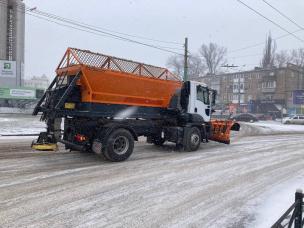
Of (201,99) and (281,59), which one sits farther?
(281,59)

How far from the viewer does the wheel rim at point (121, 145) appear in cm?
1033

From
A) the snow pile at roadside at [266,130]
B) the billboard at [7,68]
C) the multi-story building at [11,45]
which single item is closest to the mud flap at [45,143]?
the snow pile at roadside at [266,130]

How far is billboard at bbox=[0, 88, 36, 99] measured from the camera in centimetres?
5119

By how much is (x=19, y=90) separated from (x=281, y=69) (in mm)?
54566

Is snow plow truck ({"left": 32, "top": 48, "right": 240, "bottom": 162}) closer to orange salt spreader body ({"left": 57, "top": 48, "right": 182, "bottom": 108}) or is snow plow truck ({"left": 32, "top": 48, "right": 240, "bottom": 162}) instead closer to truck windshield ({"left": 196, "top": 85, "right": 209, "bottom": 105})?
orange salt spreader body ({"left": 57, "top": 48, "right": 182, "bottom": 108})

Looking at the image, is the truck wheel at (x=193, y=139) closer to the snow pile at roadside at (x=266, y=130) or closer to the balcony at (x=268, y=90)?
the snow pile at roadside at (x=266, y=130)


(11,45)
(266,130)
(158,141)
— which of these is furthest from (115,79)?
(11,45)

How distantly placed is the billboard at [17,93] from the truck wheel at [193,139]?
44626mm

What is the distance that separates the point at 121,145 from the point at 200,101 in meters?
4.48

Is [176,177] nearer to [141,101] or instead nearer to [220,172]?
[220,172]

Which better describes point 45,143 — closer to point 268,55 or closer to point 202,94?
point 202,94

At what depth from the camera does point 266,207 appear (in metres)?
6.14

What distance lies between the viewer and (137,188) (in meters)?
7.19

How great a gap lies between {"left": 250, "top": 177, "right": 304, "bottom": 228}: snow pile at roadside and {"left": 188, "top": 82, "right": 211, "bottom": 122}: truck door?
5.72 meters
